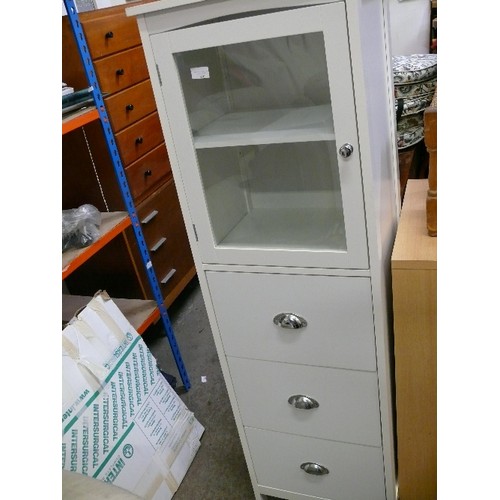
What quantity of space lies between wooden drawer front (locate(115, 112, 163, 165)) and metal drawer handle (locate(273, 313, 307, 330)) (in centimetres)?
112

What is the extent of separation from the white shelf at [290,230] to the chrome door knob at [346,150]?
17 centimetres

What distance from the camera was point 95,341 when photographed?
1.34 meters

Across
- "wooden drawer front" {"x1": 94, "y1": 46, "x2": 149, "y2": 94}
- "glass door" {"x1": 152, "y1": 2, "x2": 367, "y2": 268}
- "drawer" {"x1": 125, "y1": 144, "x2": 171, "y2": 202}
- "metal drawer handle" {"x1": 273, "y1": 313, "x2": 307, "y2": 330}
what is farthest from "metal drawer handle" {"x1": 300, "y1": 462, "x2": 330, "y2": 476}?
"wooden drawer front" {"x1": 94, "y1": 46, "x2": 149, "y2": 94}

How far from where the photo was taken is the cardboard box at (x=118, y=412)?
1.25 meters

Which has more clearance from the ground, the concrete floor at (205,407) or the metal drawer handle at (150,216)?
the metal drawer handle at (150,216)

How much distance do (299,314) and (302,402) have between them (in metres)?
0.28

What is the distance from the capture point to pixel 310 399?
3.86ft

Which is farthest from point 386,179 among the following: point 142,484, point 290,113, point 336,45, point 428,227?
point 142,484

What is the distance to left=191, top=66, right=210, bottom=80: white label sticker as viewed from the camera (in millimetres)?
967

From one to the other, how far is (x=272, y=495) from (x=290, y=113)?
1.13 m

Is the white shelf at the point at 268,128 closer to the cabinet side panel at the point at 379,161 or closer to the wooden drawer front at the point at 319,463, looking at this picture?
the cabinet side panel at the point at 379,161

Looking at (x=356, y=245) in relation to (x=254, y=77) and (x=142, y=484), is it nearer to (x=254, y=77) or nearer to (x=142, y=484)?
(x=254, y=77)

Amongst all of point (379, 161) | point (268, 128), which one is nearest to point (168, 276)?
point (268, 128)

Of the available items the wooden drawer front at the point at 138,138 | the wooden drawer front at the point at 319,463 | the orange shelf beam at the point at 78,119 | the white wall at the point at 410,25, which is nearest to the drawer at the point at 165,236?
the wooden drawer front at the point at 138,138
